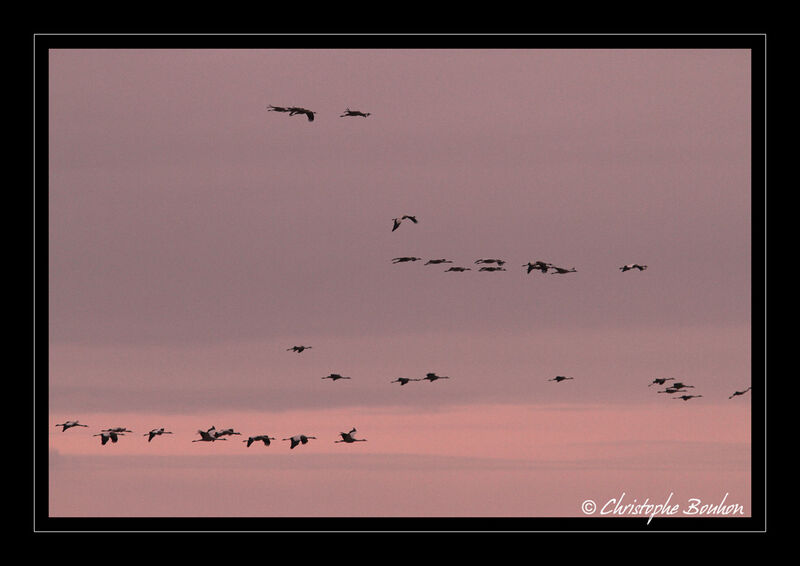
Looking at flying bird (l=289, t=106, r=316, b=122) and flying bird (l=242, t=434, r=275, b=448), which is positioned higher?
flying bird (l=289, t=106, r=316, b=122)

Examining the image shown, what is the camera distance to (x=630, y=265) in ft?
364

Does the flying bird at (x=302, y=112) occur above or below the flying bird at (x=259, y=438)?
above
